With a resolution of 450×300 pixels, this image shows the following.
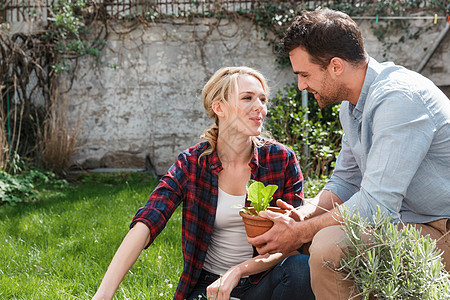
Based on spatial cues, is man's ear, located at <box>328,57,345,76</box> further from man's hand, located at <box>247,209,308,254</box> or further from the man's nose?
man's hand, located at <box>247,209,308,254</box>

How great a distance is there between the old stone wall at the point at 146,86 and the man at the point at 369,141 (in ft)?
15.7

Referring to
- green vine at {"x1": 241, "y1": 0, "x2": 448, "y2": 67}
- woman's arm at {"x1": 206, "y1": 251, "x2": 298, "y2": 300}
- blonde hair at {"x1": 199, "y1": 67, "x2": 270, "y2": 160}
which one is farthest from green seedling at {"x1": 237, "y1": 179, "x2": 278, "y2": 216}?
green vine at {"x1": 241, "y1": 0, "x2": 448, "y2": 67}

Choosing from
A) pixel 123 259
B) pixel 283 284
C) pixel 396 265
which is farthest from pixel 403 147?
pixel 123 259

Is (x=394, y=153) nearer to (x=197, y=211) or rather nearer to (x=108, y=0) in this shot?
(x=197, y=211)

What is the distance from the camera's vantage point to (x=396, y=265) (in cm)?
132

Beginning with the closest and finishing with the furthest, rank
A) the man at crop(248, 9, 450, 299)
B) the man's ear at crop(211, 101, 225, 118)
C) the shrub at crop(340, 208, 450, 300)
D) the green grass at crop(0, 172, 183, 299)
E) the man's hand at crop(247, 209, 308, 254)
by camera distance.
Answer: the shrub at crop(340, 208, 450, 300) → the man at crop(248, 9, 450, 299) → the man's hand at crop(247, 209, 308, 254) → the man's ear at crop(211, 101, 225, 118) → the green grass at crop(0, 172, 183, 299)

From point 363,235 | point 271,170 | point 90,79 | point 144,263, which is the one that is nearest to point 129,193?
point 144,263

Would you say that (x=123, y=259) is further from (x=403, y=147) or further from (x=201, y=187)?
(x=403, y=147)

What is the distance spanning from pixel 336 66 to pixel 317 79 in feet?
0.34

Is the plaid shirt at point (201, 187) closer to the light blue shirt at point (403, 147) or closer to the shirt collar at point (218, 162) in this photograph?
the shirt collar at point (218, 162)

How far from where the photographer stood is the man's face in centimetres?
220

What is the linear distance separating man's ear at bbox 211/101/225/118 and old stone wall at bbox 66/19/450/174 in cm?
444

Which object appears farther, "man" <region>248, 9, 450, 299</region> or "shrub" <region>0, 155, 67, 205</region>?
"shrub" <region>0, 155, 67, 205</region>

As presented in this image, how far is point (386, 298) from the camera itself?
1.36m
